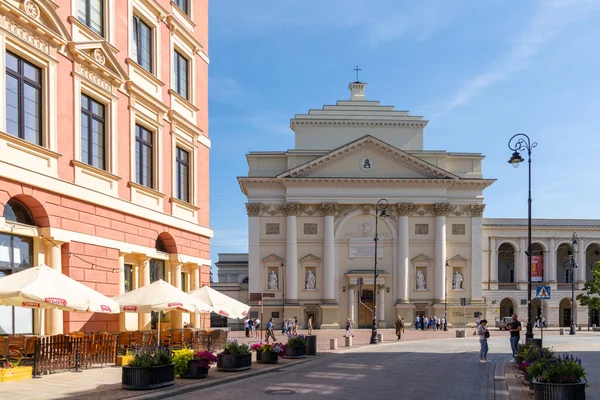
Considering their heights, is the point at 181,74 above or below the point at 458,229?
above

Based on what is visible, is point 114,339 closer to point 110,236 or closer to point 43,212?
point 110,236

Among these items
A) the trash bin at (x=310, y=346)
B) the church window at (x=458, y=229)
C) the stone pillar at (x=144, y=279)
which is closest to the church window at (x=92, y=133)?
the stone pillar at (x=144, y=279)

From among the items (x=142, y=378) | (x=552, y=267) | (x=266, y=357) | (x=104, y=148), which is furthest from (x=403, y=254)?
(x=142, y=378)

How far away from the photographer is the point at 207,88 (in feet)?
103

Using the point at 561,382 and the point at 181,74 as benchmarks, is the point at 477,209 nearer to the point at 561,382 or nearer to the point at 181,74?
the point at 181,74

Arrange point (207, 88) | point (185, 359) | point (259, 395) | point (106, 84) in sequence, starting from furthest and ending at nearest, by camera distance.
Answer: point (207, 88) → point (106, 84) → point (185, 359) → point (259, 395)

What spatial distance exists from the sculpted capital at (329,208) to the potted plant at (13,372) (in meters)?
53.0

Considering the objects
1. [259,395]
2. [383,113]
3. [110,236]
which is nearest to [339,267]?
[383,113]

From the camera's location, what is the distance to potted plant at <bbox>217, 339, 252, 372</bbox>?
795 inches

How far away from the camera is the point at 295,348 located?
25812 mm

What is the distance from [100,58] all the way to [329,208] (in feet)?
159

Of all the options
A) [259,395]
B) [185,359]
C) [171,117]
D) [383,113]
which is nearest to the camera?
[259,395]

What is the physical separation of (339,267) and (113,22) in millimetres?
49729

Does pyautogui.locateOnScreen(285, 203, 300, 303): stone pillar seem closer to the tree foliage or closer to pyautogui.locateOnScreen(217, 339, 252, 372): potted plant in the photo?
the tree foliage
